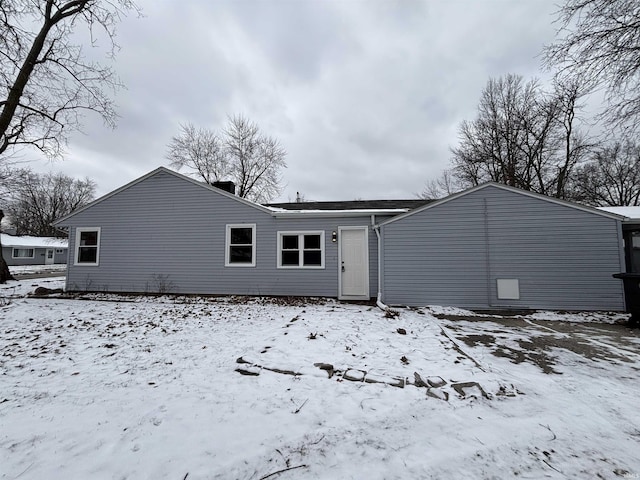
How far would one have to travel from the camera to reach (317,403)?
9.09ft

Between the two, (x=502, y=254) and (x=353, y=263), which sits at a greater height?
(x=502, y=254)

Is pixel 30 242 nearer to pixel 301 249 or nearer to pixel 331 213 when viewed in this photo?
pixel 301 249

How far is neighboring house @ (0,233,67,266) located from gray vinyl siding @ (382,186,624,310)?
136 feet

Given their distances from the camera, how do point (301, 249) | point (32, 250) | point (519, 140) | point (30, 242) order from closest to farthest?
point (301, 249), point (519, 140), point (30, 242), point (32, 250)

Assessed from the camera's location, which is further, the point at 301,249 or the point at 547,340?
the point at 301,249

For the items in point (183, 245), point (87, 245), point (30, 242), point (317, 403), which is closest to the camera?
point (317, 403)

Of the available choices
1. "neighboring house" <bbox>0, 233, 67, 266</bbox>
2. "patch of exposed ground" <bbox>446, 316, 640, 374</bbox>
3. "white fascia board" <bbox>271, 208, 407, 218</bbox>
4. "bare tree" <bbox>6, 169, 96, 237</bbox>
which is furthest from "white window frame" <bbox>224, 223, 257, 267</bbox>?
"bare tree" <bbox>6, 169, 96, 237</bbox>

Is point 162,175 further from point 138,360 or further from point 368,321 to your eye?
point 368,321

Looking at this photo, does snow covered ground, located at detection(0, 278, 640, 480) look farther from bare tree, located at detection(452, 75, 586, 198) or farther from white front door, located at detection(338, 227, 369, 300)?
bare tree, located at detection(452, 75, 586, 198)

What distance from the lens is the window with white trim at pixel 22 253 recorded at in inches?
1206

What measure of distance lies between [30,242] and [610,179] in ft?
184

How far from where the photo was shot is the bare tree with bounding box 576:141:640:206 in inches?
698

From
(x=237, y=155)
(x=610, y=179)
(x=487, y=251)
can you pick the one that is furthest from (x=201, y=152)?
(x=610, y=179)

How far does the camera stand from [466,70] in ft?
35.4
